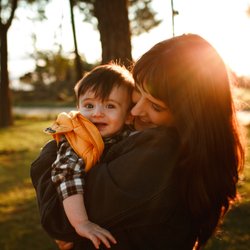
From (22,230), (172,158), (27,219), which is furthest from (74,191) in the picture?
(27,219)

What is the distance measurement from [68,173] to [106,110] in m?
0.42

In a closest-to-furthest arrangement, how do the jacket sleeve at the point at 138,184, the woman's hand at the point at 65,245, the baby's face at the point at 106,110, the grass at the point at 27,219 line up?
the jacket sleeve at the point at 138,184
the woman's hand at the point at 65,245
the baby's face at the point at 106,110
the grass at the point at 27,219

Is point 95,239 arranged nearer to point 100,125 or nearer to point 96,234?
point 96,234

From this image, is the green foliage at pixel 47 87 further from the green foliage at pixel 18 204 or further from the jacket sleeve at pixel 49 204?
the jacket sleeve at pixel 49 204

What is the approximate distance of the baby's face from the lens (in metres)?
2.15

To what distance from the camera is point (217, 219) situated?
1916 millimetres

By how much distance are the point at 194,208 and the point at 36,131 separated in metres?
13.6

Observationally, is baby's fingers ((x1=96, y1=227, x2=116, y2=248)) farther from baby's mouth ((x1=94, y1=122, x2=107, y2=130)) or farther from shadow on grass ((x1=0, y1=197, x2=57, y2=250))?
shadow on grass ((x1=0, y1=197, x2=57, y2=250))

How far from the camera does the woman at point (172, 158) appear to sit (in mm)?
1697

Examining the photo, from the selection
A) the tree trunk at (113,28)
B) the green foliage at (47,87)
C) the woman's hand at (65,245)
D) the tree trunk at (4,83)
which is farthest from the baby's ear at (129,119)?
the green foliage at (47,87)

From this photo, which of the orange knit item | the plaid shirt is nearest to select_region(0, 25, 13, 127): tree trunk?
the orange knit item

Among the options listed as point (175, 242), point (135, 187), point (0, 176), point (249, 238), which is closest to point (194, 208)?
point (175, 242)

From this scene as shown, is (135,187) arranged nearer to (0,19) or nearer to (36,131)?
(36,131)

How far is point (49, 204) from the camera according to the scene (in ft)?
6.17
